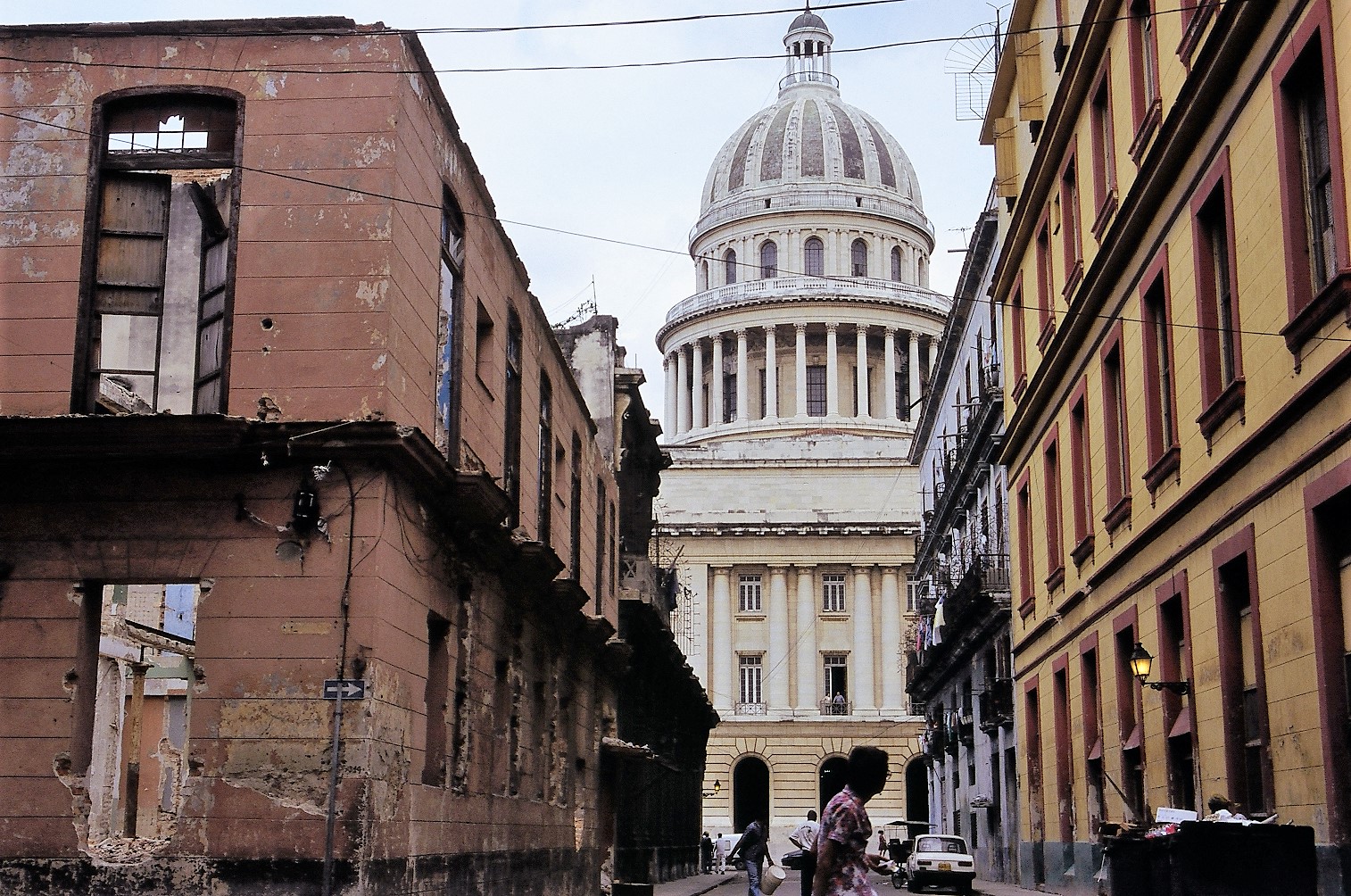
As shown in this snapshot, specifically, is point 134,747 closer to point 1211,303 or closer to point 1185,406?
point 1185,406

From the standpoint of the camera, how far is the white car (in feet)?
117

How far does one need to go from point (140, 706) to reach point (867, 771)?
19.1 metres

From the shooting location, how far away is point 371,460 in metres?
16.0

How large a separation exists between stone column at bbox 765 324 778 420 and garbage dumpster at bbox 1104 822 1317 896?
85953mm

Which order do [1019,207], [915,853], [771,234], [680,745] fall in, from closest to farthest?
[1019,207], [915,853], [680,745], [771,234]

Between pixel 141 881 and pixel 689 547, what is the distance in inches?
2742

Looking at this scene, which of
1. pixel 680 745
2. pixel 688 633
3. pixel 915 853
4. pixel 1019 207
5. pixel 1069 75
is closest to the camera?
pixel 1069 75

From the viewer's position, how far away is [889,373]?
99688mm

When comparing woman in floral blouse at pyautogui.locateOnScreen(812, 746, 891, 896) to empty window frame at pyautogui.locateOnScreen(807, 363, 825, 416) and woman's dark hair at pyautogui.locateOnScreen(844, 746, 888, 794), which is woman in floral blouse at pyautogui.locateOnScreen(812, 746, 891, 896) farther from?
empty window frame at pyautogui.locateOnScreen(807, 363, 825, 416)

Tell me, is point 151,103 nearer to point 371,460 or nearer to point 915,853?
point 371,460

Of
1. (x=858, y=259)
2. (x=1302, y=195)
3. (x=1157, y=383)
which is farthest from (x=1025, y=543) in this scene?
(x=858, y=259)

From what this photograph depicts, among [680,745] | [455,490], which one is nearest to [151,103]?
[455,490]

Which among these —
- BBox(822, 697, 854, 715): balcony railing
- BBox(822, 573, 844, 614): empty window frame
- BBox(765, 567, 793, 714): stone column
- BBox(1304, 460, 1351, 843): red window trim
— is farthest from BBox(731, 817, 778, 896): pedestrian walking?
BBox(822, 573, 844, 614): empty window frame

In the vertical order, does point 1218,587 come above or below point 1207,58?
below
